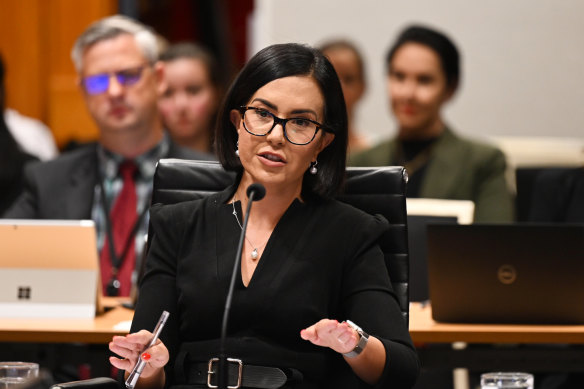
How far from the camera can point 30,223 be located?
3.06 meters

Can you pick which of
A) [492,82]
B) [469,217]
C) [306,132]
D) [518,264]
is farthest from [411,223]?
[492,82]

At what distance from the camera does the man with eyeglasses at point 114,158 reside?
400 cm

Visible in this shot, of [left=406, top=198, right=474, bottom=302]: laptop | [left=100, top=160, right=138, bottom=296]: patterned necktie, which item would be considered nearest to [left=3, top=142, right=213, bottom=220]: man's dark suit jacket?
[left=100, top=160, right=138, bottom=296]: patterned necktie

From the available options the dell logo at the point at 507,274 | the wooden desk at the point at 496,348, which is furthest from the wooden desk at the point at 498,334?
the dell logo at the point at 507,274

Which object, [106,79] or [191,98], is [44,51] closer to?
[191,98]

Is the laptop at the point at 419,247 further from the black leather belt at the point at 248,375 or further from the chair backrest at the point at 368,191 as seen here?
the black leather belt at the point at 248,375

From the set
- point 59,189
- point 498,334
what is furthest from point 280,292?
point 59,189

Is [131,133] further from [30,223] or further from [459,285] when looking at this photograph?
[459,285]

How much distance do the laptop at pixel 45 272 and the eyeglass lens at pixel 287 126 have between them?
0.82 metres

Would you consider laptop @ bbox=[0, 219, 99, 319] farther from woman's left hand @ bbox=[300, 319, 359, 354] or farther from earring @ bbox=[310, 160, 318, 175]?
woman's left hand @ bbox=[300, 319, 359, 354]

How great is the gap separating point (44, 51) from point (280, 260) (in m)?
5.11

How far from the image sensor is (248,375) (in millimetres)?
2352

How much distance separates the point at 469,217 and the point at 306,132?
53.2 inches

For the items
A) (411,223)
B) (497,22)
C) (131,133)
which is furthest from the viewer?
(497,22)
